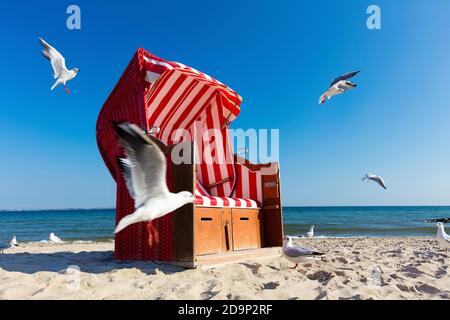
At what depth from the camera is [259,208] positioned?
5.86m

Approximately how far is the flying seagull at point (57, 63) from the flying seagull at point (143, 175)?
12.4ft

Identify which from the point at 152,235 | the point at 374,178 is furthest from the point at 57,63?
the point at 374,178

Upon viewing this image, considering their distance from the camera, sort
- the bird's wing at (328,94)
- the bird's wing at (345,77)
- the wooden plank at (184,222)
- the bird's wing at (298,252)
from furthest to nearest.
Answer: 1. the bird's wing at (328,94)
2. the bird's wing at (345,77)
3. the bird's wing at (298,252)
4. the wooden plank at (184,222)

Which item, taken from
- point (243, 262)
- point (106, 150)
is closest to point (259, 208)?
point (243, 262)

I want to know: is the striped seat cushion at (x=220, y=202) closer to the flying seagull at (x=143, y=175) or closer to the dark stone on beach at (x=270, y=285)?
the flying seagull at (x=143, y=175)

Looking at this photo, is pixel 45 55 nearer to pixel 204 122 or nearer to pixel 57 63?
pixel 57 63

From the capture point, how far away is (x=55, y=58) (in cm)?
597

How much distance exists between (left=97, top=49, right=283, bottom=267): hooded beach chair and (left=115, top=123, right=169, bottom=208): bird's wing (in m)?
1.01

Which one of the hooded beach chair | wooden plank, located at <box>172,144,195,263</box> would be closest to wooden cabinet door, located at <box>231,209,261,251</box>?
the hooded beach chair

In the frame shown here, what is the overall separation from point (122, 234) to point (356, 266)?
3060 millimetres

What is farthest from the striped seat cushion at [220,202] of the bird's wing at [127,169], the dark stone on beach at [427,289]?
the dark stone on beach at [427,289]

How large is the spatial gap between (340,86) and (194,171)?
3.98 m

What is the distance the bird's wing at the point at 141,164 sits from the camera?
8.71 ft
